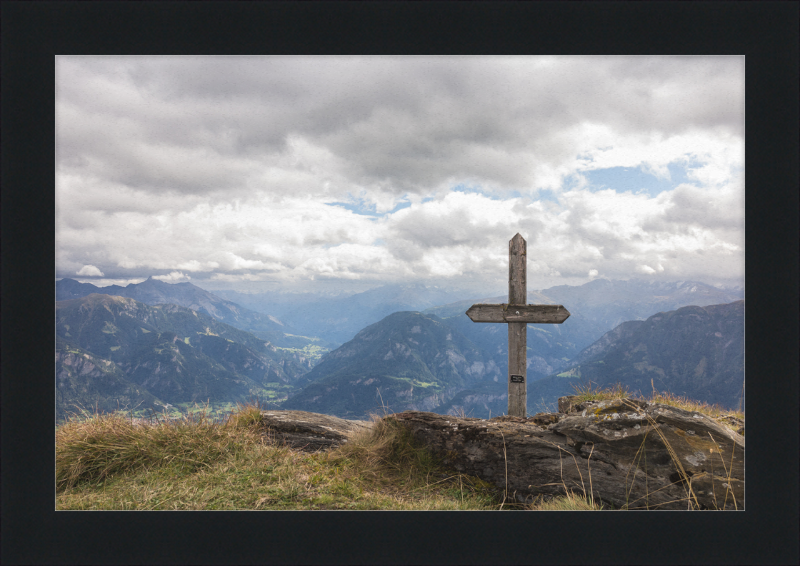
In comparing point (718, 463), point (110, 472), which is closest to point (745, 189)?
point (718, 463)

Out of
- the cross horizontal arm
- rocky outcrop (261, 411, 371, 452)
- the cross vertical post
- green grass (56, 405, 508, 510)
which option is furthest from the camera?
the cross vertical post

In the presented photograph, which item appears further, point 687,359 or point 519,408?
point 687,359

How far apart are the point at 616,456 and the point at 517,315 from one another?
3.37m

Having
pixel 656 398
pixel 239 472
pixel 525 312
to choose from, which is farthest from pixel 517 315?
pixel 239 472

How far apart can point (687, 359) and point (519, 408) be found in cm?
24475

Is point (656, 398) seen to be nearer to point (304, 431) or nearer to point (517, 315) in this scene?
point (517, 315)

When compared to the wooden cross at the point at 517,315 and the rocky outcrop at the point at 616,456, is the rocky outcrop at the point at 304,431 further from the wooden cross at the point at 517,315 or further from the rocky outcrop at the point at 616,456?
the wooden cross at the point at 517,315

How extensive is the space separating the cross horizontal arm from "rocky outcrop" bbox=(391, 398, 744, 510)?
2.51 m

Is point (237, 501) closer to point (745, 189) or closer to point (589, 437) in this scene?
point (589, 437)

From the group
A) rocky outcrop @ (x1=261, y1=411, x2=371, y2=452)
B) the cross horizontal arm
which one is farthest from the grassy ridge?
the cross horizontal arm

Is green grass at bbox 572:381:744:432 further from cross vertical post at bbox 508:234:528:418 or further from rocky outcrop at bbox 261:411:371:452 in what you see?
rocky outcrop at bbox 261:411:371:452

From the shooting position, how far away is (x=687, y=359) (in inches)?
7598

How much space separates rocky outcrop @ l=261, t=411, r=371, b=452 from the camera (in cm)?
658

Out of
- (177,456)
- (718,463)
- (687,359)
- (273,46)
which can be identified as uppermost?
(273,46)
